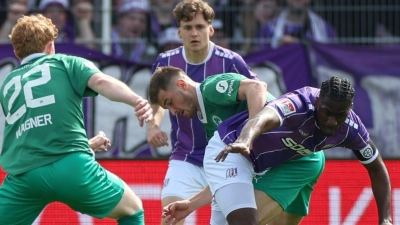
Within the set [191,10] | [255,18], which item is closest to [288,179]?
[191,10]

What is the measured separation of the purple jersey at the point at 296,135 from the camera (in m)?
6.26

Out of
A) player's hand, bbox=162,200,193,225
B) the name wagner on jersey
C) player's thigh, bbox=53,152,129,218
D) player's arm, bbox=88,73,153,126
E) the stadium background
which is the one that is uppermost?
player's arm, bbox=88,73,153,126

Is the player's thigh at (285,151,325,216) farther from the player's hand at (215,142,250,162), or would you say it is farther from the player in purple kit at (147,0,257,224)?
the player's hand at (215,142,250,162)

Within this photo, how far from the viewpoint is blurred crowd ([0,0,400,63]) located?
1197 cm

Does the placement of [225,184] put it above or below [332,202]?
above

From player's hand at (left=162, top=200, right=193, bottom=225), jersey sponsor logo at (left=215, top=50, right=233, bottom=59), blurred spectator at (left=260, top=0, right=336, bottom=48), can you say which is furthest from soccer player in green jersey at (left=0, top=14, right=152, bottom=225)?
blurred spectator at (left=260, top=0, right=336, bottom=48)

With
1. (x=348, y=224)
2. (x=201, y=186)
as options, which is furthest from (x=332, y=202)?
(x=201, y=186)

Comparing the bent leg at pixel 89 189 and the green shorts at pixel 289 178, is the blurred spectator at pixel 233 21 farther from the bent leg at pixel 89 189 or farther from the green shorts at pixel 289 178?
the bent leg at pixel 89 189

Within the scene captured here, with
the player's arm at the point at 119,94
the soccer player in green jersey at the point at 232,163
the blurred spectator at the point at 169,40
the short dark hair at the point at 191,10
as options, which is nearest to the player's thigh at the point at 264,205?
the soccer player in green jersey at the point at 232,163

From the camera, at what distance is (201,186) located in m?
7.91

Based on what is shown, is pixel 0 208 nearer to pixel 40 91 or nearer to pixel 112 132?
pixel 40 91

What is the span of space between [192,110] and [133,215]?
0.88m

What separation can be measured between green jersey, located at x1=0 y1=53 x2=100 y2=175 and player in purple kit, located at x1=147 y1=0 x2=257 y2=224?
1412mm

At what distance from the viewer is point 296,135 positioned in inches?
252
